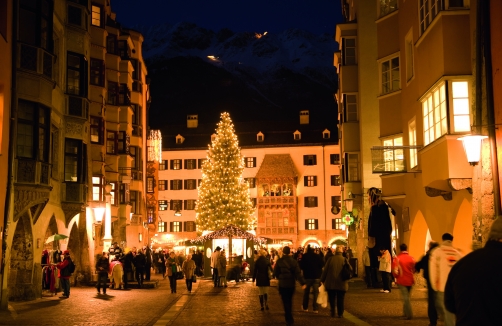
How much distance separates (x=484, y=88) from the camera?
63.0 ft

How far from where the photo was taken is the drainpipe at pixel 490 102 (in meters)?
18.1

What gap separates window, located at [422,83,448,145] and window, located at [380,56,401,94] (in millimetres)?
7330

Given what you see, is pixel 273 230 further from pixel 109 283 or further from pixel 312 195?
pixel 109 283

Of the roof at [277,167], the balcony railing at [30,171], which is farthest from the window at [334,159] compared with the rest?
the balcony railing at [30,171]

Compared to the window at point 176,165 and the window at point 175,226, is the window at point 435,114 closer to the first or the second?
the window at point 175,226

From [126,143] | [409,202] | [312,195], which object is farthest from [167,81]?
[409,202]

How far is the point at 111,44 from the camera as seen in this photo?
2057 inches

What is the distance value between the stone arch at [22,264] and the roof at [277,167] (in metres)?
71.2

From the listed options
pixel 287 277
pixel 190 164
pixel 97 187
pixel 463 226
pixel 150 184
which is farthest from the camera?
pixel 190 164

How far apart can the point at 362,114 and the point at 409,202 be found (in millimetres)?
13139

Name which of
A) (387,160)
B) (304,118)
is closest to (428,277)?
(387,160)

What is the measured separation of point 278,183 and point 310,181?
4.10 m

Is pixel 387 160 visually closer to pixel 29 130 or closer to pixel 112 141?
pixel 29 130

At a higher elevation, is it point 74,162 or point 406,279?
point 74,162
